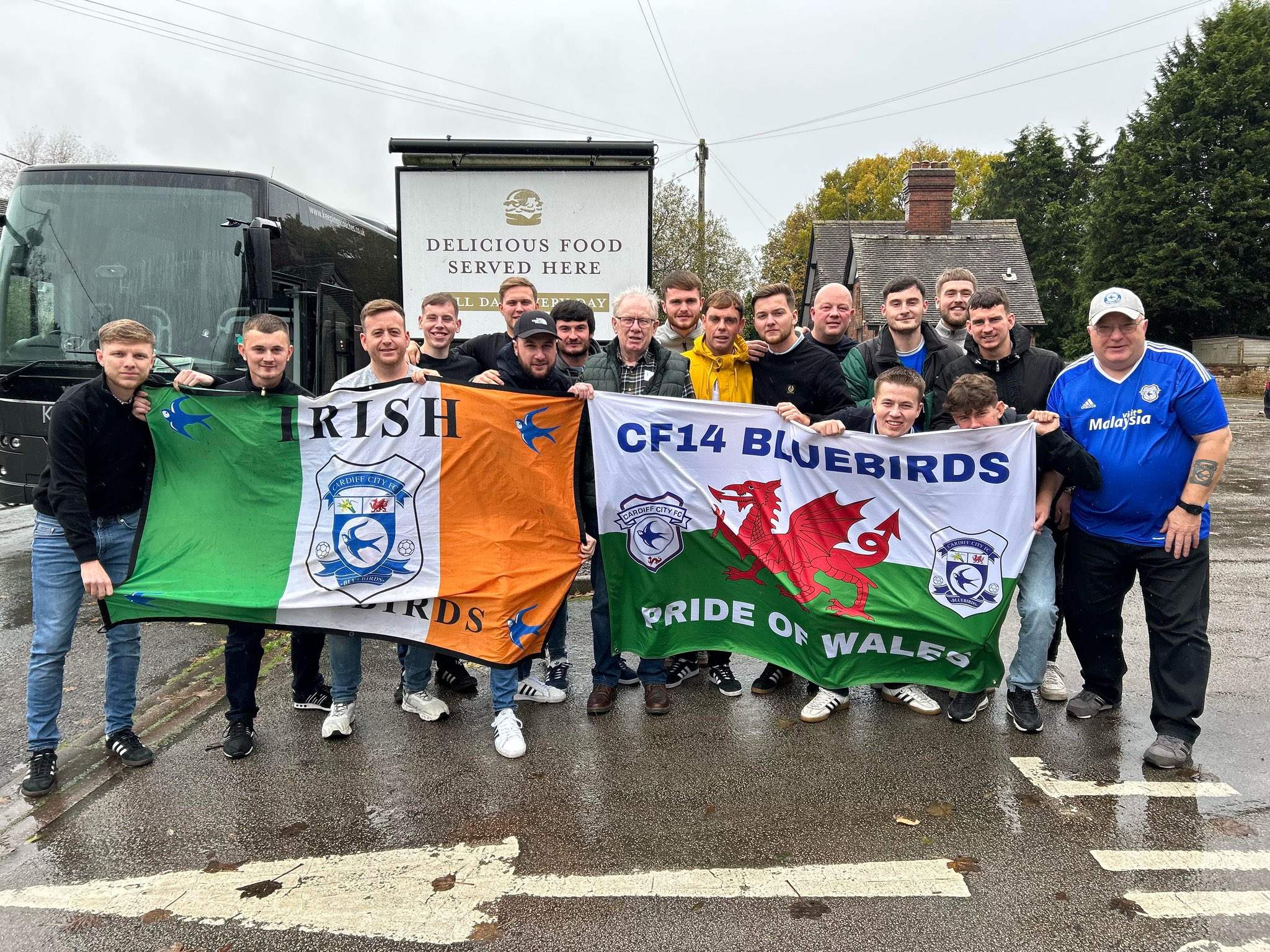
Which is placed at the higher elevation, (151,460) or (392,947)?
(151,460)

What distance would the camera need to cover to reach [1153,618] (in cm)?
411

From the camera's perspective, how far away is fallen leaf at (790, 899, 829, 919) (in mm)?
2877

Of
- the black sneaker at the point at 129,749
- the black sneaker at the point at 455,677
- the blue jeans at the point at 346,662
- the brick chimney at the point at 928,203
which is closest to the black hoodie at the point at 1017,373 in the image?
the black sneaker at the point at 455,677

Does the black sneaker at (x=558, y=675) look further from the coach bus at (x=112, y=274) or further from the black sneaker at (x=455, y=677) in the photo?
the coach bus at (x=112, y=274)

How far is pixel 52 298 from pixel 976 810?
26.6 ft

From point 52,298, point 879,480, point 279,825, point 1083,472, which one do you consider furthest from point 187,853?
point 52,298

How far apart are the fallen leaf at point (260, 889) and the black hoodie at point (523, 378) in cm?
253

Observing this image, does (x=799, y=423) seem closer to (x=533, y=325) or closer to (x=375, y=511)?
(x=533, y=325)

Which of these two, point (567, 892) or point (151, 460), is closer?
point (567, 892)

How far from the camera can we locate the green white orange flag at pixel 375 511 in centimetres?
430

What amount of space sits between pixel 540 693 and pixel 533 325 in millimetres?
2048

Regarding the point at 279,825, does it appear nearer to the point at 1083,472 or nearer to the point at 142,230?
the point at 1083,472

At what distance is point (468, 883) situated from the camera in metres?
3.10

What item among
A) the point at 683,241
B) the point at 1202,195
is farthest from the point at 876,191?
the point at 683,241
